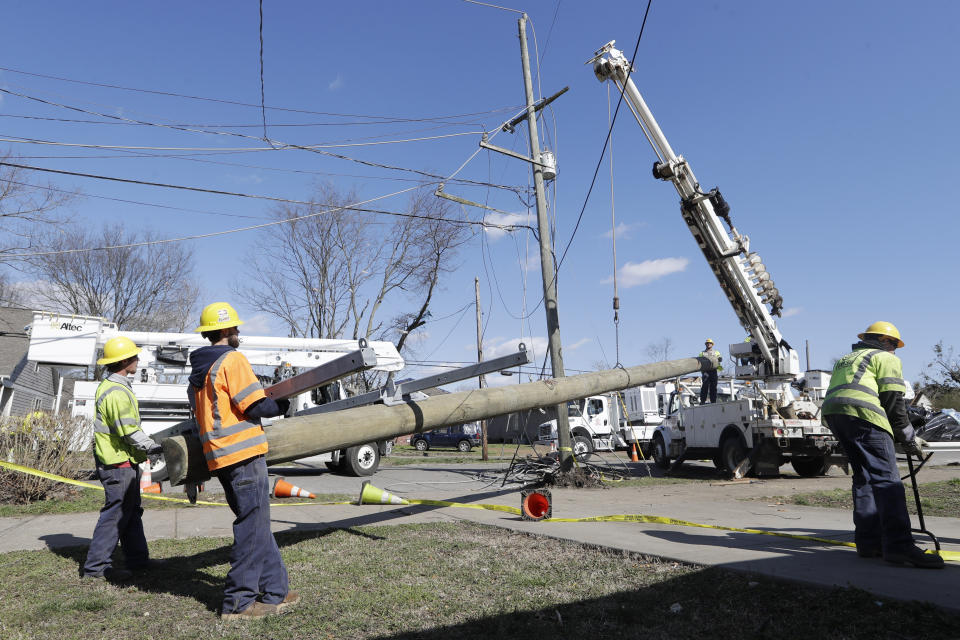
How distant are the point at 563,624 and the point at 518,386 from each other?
12.7 feet

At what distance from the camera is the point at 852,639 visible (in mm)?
3146

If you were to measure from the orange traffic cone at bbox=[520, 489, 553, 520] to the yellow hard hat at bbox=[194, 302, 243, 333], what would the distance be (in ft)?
13.3

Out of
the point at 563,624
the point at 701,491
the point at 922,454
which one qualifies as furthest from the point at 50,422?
the point at 922,454

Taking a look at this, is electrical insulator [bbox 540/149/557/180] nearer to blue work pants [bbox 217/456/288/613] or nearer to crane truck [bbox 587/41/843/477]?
crane truck [bbox 587/41/843/477]

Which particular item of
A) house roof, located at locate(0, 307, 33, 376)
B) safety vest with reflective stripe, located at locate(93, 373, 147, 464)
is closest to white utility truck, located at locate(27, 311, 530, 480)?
safety vest with reflective stripe, located at locate(93, 373, 147, 464)

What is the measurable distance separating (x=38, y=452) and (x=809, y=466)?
13780mm

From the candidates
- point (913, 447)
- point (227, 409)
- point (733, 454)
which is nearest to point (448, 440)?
point (733, 454)

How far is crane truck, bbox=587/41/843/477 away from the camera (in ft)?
40.1

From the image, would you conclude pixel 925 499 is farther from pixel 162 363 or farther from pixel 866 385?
pixel 162 363

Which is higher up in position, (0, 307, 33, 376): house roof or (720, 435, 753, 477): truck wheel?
(0, 307, 33, 376): house roof

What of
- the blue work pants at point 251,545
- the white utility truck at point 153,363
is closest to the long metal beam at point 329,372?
the blue work pants at point 251,545

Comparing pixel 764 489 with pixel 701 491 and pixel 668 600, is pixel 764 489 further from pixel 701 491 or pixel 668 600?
pixel 668 600

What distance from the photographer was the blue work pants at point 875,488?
4555mm

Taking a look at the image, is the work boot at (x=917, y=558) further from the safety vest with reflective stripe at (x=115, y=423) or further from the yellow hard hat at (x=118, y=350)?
the yellow hard hat at (x=118, y=350)
